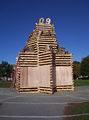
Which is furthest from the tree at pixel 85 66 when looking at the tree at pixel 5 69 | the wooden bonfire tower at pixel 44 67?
the wooden bonfire tower at pixel 44 67

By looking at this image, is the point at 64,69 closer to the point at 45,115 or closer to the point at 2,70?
the point at 45,115

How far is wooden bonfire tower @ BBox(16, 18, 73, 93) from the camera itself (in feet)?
58.8

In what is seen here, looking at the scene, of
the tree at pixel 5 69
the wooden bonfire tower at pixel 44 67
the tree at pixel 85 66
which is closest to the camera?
the wooden bonfire tower at pixel 44 67

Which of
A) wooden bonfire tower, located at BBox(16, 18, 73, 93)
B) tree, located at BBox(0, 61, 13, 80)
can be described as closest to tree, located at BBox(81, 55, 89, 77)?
tree, located at BBox(0, 61, 13, 80)

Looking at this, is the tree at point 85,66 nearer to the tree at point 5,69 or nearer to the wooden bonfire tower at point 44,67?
the tree at point 5,69

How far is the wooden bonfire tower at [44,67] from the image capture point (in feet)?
58.8

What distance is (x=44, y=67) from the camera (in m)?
18.1

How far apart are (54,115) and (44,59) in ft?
33.4

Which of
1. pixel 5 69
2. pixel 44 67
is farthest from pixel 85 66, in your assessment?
pixel 44 67

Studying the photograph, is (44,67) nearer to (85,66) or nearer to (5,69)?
(85,66)

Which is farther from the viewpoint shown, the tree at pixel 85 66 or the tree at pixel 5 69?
the tree at pixel 5 69

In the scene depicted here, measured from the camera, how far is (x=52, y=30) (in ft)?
68.6

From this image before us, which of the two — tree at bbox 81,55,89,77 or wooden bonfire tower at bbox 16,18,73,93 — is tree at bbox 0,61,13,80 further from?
wooden bonfire tower at bbox 16,18,73,93

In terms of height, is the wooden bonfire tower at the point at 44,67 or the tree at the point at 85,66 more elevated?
the tree at the point at 85,66
